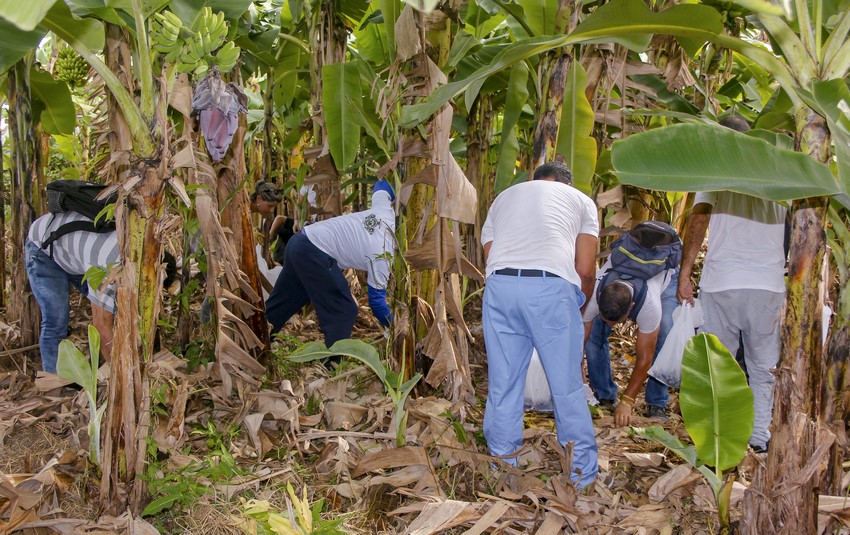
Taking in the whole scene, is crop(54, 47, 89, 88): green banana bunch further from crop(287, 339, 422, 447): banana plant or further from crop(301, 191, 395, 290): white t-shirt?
crop(287, 339, 422, 447): banana plant

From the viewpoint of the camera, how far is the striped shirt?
3.66 m

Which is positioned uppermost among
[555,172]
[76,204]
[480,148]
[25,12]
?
[25,12]

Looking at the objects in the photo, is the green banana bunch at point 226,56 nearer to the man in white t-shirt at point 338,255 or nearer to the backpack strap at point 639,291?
the man in white t-shirt at point 338,255

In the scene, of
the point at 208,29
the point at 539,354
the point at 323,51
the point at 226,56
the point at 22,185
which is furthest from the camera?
the point at 323,51

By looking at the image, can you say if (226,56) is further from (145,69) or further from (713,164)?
(713,164)

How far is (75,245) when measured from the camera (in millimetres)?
3734

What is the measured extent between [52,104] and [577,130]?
3.46 metres

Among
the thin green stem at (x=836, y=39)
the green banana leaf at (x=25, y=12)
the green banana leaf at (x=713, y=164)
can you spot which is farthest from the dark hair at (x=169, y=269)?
the thin green stem at (x=836, y=39)

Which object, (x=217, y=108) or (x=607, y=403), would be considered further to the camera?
(x=607, y=403)

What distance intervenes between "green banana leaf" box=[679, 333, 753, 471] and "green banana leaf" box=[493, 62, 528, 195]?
1.83m

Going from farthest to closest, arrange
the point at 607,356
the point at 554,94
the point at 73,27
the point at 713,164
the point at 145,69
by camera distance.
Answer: the point at 607,356
the point at 554,94
the point at 73,27
the point at 145,69
the point at 713,164

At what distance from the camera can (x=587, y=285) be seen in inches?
127

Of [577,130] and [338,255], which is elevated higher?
[577,130]

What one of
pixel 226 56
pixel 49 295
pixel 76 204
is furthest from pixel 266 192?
pixel 226 56
